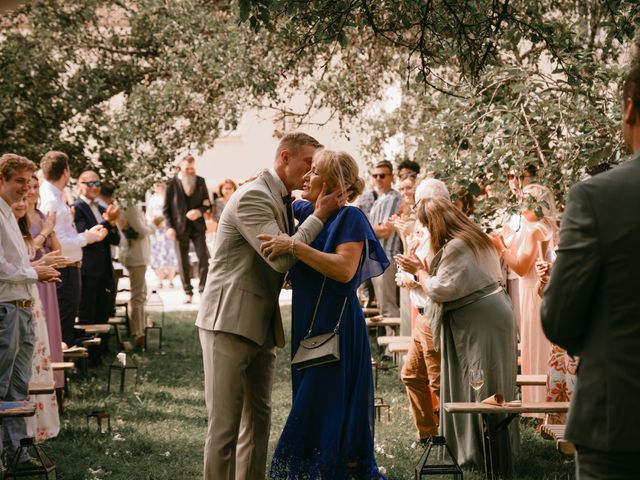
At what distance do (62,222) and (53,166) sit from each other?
685 mm

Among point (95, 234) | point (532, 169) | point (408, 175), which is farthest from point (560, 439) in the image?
point (408, 175)

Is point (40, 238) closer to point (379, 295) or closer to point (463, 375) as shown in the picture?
point (463, 375)

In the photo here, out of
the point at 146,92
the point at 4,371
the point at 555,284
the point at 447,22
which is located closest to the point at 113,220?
the point at 146,92

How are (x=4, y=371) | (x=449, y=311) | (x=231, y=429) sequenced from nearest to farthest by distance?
1. (x=231, y=429)
2. (x=4, y=371)
3. (x=449, y=311)

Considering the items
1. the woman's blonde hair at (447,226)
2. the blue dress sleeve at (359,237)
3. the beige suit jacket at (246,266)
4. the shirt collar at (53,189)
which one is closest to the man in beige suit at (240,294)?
the beige suit jacket at (246,266)

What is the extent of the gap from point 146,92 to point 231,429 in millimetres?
8137

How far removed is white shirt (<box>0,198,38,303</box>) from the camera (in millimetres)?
6773

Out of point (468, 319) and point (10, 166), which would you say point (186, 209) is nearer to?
point (10, 166)

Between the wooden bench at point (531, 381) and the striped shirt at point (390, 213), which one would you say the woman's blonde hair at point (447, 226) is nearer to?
the wooden bench at point (531, 381)

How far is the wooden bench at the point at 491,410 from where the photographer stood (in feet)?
21.0

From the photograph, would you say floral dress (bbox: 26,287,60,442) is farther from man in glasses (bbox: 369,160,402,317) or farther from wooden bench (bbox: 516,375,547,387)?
man in glasses (bbox: 369,160,402,317)

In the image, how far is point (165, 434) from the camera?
8.53 metres

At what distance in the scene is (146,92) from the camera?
42.9ft

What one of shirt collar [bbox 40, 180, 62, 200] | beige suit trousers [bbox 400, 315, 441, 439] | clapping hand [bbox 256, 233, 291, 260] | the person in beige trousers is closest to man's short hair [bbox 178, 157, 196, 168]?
the person in beige trousers
